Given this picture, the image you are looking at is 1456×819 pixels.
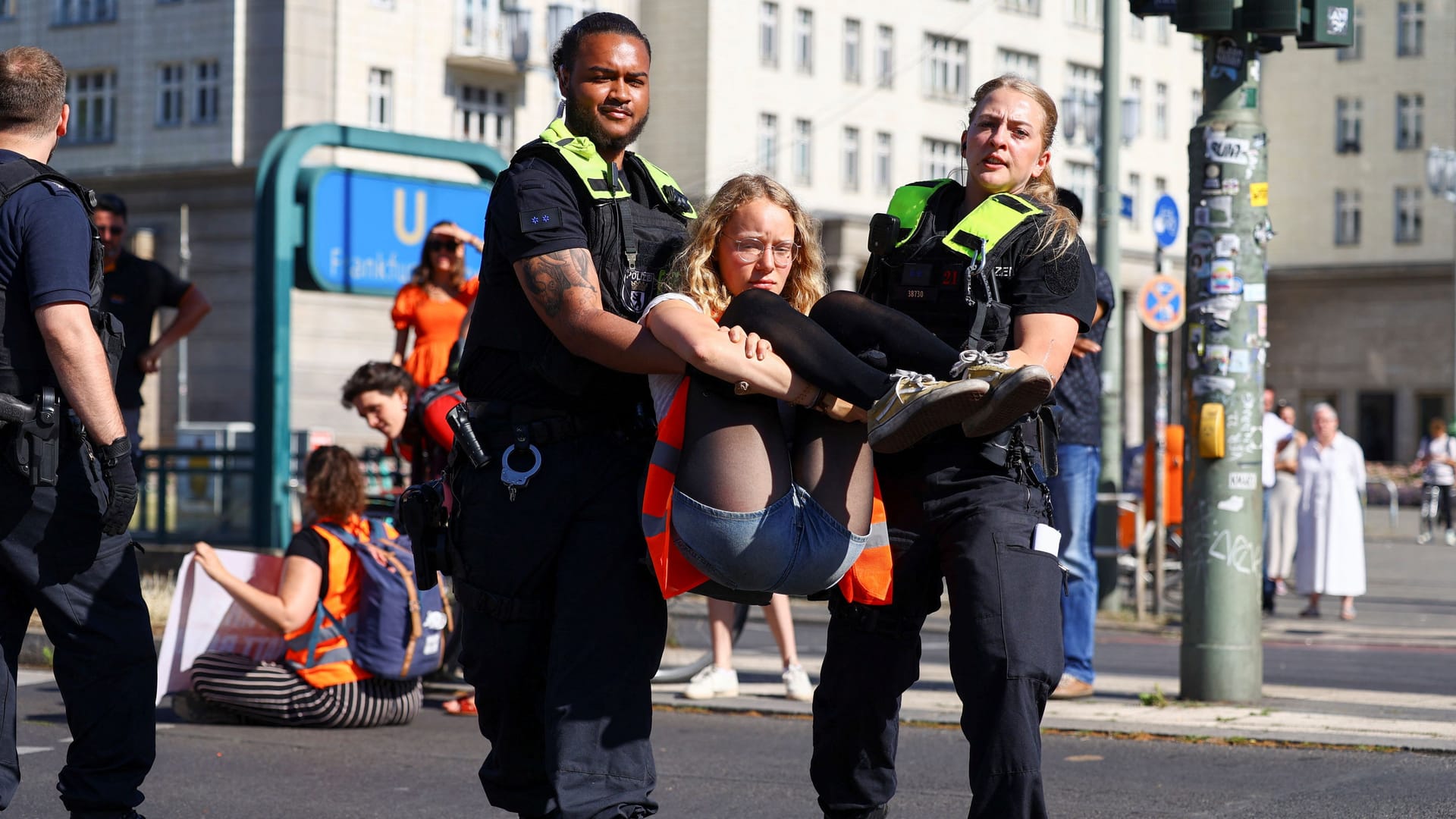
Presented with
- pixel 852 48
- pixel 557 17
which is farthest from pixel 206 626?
pixel 852 48

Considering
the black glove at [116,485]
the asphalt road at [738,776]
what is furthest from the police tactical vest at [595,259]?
the asphalt road at [738,776]

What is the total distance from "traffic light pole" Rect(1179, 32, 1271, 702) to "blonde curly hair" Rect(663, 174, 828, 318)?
4.10 metres

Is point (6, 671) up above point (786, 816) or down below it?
above

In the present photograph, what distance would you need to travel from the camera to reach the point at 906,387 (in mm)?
4070

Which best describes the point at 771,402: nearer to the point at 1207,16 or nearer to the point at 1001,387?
the point at 1001,387

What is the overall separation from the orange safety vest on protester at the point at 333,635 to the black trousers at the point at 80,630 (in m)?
2.58

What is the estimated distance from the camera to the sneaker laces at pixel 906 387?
4.05 meters

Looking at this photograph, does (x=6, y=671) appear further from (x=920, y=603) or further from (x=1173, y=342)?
(x=1173, y=342)

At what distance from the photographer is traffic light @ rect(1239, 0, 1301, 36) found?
7.86 m

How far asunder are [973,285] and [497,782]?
162 cm

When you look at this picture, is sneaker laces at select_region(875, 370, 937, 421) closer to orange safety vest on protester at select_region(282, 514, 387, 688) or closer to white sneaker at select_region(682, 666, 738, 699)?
orange safety vest on protester at select_region(282, 514, 387, 688)

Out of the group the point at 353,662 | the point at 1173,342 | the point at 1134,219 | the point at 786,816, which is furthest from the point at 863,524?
the point at 1134,219

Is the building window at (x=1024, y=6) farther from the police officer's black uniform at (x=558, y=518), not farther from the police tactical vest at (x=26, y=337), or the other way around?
the police officer's black uniform at (x=558, y=518)

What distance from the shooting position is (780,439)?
4164mm
